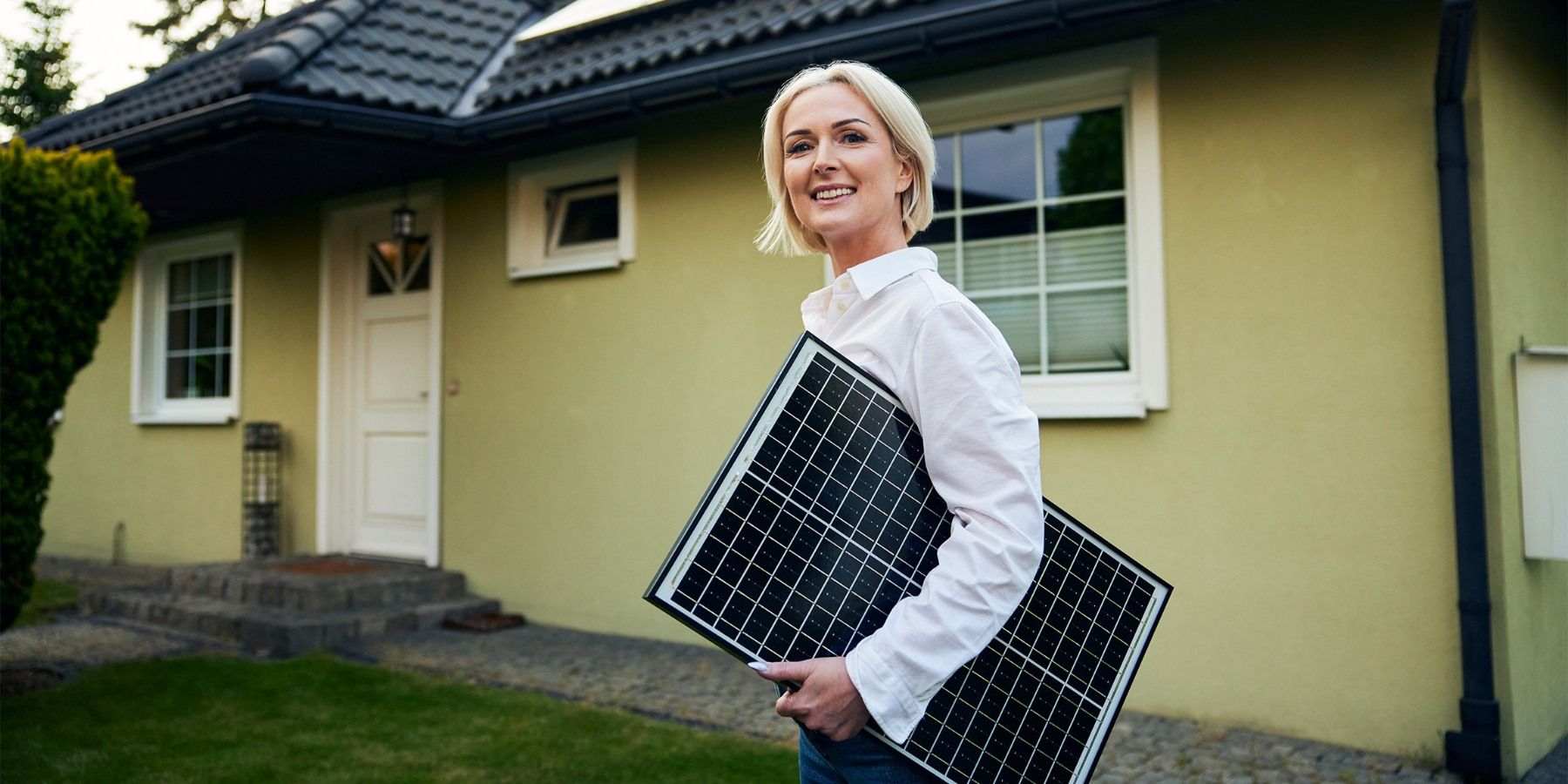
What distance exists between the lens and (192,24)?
76.9 feet

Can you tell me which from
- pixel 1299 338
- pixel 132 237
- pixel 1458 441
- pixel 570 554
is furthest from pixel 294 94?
pixel 1458 441

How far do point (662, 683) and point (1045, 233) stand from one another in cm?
296

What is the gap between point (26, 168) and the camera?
4.96m

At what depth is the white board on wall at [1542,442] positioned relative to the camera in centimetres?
425

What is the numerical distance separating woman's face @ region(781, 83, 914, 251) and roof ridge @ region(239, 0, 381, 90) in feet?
18.6

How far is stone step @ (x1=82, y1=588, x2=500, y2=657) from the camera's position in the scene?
6320 mm

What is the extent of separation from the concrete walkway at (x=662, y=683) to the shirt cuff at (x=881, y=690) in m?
2.99

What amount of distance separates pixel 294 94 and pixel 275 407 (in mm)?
3386

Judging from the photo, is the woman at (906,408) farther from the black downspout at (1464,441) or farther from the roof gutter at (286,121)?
the roof gutter at (286,121)

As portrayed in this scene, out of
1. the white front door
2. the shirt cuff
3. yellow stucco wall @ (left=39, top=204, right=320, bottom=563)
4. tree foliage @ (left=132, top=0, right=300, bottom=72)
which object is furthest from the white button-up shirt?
tree foliage @ (left=132, top=0, right=300, bottom=72)

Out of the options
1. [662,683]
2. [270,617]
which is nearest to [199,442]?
[270,617]

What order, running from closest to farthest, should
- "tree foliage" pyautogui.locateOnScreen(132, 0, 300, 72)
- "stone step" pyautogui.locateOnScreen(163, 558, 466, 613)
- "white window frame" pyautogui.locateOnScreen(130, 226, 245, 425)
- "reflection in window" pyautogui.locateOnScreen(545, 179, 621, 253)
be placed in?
"stone step" pyautogui.locateOnScreen(163, 558, 466, 613)
"reflection in window" pyautogui.locateOnScreen(545, 179, 621, 253)
"white window frame" pyautogui.locateOnScreen(130, 226, 245, 425)
"tree foliage" pyautogui.locateOnScreen(132, 0, 300, 72)

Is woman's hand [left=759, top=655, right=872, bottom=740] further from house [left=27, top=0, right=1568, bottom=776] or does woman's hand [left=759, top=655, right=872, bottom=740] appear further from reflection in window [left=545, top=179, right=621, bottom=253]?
reflection in window [left=545, top=179, right=621, bottom=253]

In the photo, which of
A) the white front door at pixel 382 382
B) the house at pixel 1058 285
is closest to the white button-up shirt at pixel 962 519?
the house at pixel 1058 285
